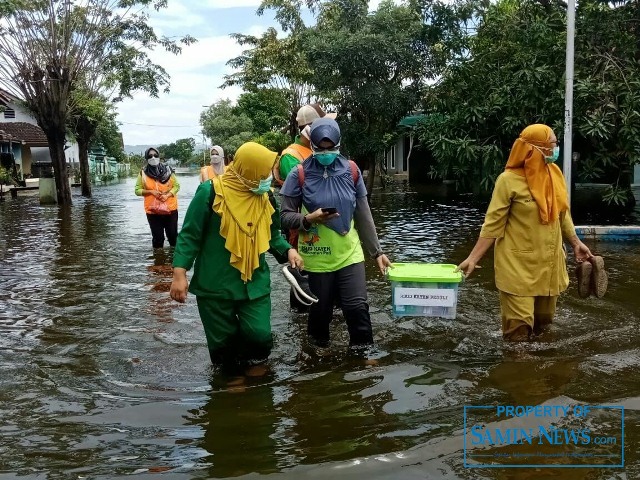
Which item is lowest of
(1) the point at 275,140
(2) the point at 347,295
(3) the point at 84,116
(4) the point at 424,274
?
(2) the point at 347,295

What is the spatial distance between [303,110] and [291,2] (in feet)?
67.7

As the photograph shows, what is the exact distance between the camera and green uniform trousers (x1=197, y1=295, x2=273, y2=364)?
4.25 m

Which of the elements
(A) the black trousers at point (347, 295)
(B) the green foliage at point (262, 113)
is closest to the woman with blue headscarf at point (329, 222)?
(A) the black trousers at point (347, 295)

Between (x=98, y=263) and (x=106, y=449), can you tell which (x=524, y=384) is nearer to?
(x=106, y=449)

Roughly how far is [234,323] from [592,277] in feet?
8.94

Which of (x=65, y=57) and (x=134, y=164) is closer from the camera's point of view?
(x=65, y=57)

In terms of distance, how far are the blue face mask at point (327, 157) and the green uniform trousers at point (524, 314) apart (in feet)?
5.10

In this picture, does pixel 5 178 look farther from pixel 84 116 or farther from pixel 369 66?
pixel 369 66

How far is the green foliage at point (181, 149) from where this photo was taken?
110688mm

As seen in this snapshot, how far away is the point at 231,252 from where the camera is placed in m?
4.13

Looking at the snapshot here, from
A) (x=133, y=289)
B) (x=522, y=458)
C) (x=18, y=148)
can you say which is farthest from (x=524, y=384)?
(x=18, y=148)

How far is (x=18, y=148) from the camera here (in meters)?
40.0

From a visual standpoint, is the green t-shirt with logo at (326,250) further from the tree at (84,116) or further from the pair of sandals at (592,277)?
the tree at (84,116)

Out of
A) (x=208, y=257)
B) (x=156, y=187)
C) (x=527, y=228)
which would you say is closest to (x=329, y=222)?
(x=208, y=257)
